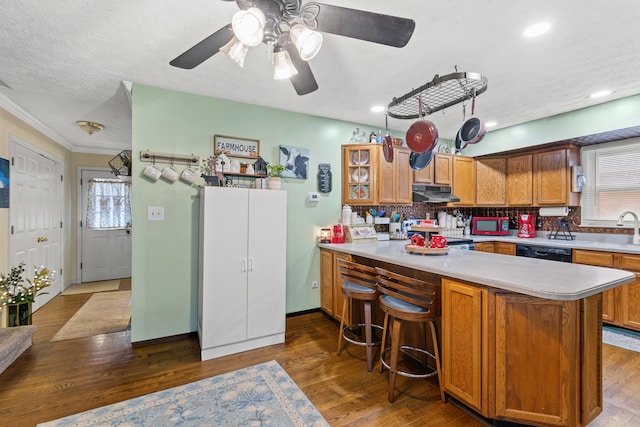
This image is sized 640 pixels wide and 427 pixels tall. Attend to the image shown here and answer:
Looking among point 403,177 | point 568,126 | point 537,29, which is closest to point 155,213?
point 403,177

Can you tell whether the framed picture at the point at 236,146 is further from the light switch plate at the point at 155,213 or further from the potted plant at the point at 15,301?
the potted plant at the point at 15,301

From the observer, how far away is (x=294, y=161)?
3.51 meters

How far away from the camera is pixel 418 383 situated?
2197 mm

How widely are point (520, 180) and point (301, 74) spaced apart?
3.97m

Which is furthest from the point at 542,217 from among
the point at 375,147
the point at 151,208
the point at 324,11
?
the point at 151,208

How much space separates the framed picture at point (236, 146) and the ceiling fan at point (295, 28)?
1592mm

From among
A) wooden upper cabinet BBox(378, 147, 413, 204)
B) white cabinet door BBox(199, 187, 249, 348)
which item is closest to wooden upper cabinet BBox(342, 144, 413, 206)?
wooden upper cabinet BBox(378, 147, 413, 204)

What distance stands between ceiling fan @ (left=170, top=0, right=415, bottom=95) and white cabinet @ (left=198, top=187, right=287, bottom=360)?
1412 millimetres

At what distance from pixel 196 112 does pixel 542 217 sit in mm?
4880

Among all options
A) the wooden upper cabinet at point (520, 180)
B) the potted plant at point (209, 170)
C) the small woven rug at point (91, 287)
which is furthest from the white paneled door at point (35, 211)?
the wooden upper cabinet at point (520, 180)

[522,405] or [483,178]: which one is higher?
[483,178]

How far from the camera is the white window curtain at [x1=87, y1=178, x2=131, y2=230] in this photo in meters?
5.30

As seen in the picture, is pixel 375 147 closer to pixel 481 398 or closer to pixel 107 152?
pixel 481 398

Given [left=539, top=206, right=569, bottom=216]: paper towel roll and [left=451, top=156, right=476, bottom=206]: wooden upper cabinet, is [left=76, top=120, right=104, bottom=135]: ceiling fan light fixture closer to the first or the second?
[left=451, top=156, right=476, bottom=206]: wooden upper cabinet
